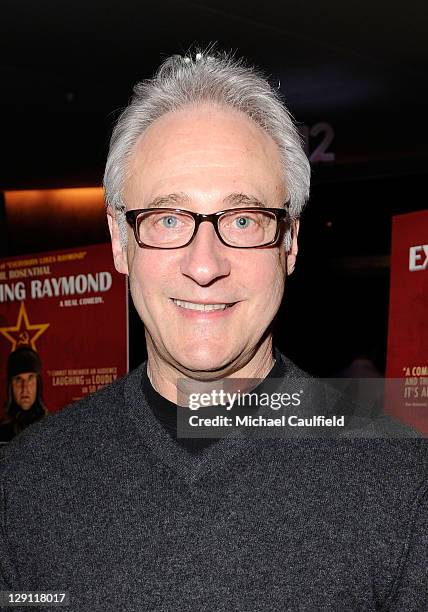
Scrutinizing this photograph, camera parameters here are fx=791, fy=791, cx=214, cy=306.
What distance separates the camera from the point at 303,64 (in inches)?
192

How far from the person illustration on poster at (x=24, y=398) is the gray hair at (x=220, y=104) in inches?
91.6

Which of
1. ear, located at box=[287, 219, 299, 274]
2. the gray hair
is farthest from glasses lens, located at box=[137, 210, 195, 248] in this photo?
ear, located at box=[287, 219, 299, 274]

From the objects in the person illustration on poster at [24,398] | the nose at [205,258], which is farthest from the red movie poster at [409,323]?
the person illustration on poster at [24,398]

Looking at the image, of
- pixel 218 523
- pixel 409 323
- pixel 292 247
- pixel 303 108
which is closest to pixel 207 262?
pixel 292 247

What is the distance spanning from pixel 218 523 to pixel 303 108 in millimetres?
4775

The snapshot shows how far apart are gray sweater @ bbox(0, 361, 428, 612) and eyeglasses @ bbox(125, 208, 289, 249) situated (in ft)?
0.98

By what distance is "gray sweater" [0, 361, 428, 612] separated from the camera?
1169 mm

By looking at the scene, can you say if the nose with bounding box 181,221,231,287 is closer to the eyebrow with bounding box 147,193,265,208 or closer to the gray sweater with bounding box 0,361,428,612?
the eyebrow with bounding box 147,193,265,208

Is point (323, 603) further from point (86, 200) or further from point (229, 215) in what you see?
point (86, 200)

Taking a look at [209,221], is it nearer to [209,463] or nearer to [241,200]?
[241,200]

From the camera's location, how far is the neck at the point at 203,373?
1.29 meters

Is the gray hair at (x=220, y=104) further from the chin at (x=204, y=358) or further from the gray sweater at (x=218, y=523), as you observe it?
the gray sweater at (x=218, y=523)

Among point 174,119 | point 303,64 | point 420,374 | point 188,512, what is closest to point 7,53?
point 303,64

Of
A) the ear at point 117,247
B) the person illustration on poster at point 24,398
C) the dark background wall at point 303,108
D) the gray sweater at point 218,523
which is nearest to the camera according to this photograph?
the gray sweater at point 218,523
